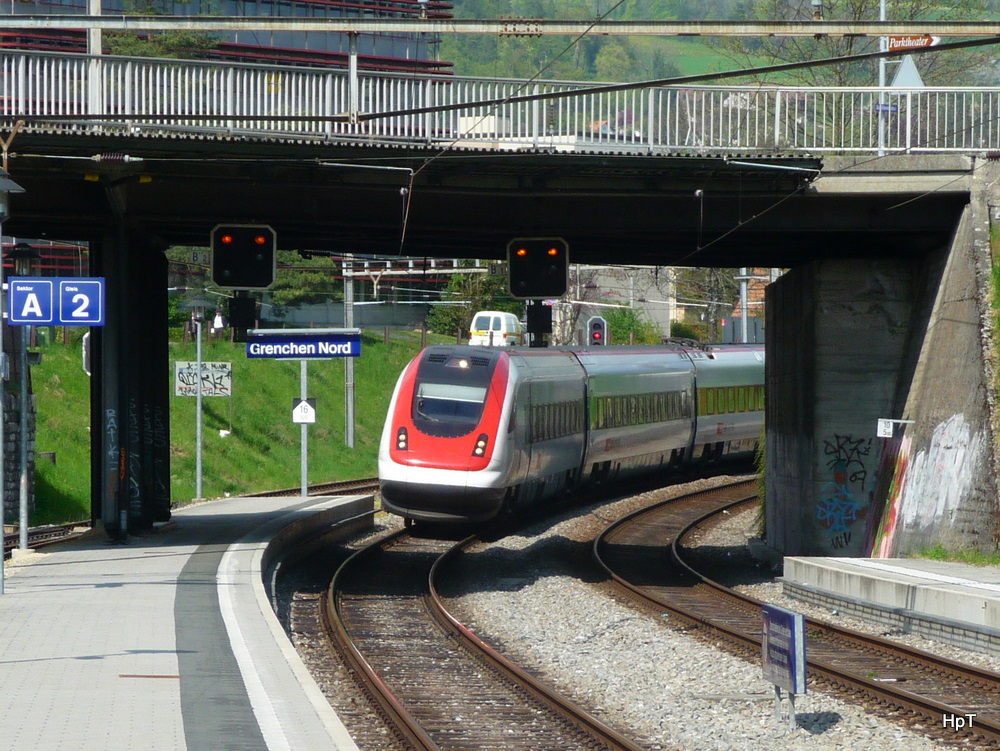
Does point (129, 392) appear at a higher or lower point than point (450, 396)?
higher

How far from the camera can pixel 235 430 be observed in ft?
133

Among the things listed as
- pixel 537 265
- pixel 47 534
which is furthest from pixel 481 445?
pixel 47 534

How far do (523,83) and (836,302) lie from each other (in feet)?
21.7

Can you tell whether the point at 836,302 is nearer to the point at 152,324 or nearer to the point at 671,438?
the point at 152,324

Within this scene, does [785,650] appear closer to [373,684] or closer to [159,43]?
[373,684]

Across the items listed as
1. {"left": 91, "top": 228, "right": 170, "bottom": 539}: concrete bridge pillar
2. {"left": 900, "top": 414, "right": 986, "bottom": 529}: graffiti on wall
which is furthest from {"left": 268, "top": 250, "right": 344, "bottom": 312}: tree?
{"left": 900, "top": 414, "right": 986, "bottom": 529}: graffiti on wall

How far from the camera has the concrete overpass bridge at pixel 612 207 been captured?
15.9 m

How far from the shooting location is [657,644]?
13672 mm

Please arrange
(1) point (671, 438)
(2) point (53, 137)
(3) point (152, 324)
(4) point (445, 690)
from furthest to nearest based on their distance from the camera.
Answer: (1) point (671, 438), (3) point (152, 324), (2) point (53, 137), (4) point (445, 690)

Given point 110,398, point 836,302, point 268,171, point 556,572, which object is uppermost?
point 268,171

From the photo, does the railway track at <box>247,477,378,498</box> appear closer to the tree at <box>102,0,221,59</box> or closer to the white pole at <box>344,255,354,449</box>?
the white pole at <box>344,255,354,449</box>

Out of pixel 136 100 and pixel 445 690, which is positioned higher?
pixel 136 100

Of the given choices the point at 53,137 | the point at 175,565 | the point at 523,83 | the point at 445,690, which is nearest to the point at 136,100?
the point at 53,137

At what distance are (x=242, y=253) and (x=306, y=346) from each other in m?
2.86
